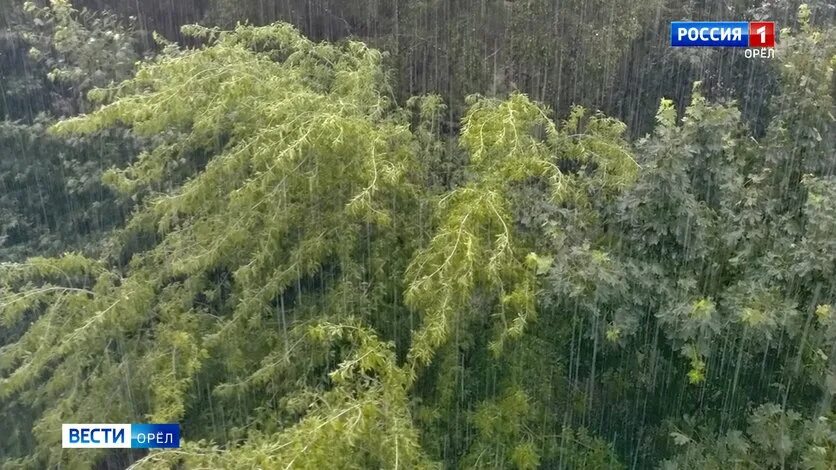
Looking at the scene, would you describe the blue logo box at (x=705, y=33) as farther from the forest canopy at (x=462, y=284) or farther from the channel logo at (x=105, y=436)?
the channel logo at (x=105, y=436)

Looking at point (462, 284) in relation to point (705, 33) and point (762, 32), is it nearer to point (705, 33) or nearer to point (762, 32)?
point (762, 32)

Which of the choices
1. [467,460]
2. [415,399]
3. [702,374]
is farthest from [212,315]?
[702,374]

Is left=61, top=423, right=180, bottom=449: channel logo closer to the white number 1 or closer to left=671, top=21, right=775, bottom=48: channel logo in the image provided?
left=671, top=21, right=775, bottom=48: channel logo

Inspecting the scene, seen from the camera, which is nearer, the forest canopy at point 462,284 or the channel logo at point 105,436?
the forest canopy at point 462,284

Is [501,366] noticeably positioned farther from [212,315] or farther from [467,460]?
[212,315]

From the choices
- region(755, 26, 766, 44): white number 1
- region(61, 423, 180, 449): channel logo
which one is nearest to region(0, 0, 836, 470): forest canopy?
region(61, 423, 180, 449): channel logo

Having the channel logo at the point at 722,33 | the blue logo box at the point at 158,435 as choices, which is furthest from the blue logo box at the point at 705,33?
the blue logo box at the point at 158,435

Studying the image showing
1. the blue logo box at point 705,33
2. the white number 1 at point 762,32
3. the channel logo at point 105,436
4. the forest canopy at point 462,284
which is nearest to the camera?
the forest canopy at point 462,284
